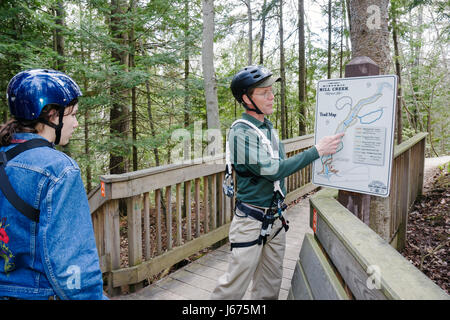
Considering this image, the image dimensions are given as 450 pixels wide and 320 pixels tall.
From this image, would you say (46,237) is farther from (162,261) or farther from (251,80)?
(162,261)

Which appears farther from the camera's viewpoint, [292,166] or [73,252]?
[292,166]

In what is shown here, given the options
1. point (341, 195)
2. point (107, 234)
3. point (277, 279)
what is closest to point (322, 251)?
point (341, 195)

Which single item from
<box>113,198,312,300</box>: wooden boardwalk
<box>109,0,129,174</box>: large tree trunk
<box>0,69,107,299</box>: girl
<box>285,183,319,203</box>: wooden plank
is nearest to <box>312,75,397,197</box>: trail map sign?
<box>113,198,312,300</box>: wooden boardwalk

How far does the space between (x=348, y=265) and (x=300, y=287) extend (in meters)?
0.60

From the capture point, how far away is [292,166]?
2.16 meters

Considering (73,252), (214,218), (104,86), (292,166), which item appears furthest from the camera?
(104,86)

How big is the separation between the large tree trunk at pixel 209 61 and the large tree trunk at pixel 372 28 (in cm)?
319

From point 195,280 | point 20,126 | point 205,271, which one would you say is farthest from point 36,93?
point 205,271

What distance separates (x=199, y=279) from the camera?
11.8 feet

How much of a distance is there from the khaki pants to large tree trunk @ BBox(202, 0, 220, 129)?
11.3 ft

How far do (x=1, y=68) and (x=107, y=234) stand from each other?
6.08m

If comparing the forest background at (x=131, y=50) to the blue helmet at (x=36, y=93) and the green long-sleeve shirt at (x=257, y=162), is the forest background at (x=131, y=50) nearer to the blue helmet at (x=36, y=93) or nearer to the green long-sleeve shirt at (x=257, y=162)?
the green long-sleeve shirt at (x=257, y=162)

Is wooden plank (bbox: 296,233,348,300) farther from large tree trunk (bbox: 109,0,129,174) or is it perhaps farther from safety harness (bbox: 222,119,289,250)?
large tree trunk (bbox: 109,0,129,174)
